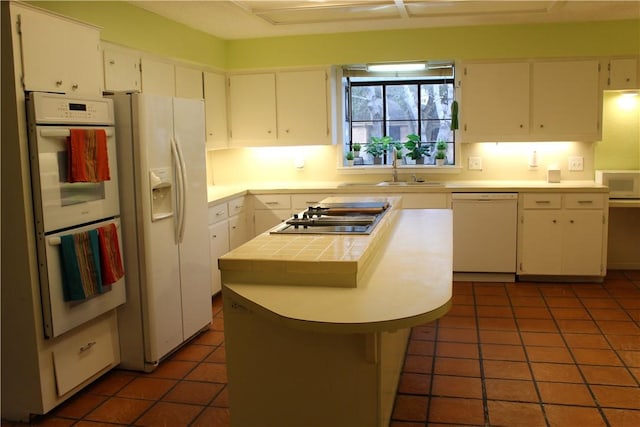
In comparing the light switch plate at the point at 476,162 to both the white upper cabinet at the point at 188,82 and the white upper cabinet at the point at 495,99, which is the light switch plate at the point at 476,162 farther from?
the white upper cabinet at the point at 188,82

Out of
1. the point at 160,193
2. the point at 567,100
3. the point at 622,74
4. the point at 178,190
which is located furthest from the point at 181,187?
the point at 622,74

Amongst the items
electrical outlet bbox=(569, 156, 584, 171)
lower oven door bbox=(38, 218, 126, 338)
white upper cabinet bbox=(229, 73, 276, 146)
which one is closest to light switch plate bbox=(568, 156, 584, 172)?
electrical outlet bbox=(569, 156, 584, 171)

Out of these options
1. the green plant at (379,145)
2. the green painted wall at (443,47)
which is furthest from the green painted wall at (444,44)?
the green plant at (379,145)

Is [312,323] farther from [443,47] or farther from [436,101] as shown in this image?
[436,101]

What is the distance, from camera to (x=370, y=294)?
7.18 ft

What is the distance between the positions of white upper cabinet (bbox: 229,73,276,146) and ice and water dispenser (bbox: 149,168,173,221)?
2328mm

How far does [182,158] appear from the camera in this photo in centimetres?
380

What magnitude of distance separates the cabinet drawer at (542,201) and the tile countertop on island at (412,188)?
0.06 meters

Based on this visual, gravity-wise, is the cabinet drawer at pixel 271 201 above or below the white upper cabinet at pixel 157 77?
below

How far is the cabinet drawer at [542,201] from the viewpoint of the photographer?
17.1 ft

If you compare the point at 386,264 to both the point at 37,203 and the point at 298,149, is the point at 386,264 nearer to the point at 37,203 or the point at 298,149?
the point at 37,203

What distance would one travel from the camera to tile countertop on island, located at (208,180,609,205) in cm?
518

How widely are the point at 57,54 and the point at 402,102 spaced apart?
3646 mm

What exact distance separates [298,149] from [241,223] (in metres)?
1.12
